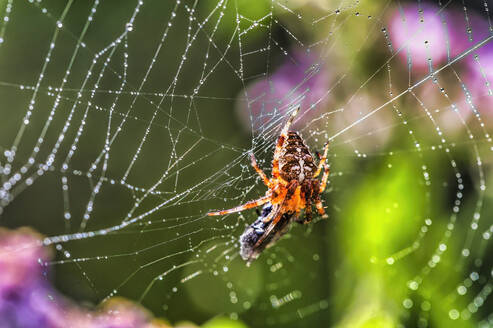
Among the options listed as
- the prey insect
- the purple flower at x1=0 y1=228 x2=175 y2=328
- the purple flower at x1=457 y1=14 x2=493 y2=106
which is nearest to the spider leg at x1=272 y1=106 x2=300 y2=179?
the prey insect

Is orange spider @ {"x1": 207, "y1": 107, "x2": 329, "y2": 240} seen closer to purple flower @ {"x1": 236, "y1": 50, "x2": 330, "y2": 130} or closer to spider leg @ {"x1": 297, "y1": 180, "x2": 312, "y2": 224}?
spider leg @ {"x1": 297, "y1": 180, "x2": 312, "y2": 224}

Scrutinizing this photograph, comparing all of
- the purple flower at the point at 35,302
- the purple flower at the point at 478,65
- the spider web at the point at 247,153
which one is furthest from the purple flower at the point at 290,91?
the purple flower at the point at 35,302

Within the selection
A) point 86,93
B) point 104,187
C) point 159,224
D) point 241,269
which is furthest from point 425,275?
point 86,93

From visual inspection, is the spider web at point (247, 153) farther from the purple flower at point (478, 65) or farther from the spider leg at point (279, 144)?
the spider leg at point (279, 144)

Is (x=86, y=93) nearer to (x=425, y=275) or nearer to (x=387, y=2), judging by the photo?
(x=387, y=2)

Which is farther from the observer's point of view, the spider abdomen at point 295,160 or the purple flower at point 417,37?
the purple flower at point 417,37

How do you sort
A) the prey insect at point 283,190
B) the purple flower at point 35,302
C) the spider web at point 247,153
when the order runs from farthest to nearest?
the spider web at point 247,153 < the prey insect at point 283,190 < the purple flower at point 35,302

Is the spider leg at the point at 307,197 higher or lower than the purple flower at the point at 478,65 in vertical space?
lower

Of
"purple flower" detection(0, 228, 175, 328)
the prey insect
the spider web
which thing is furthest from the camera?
the spider web
